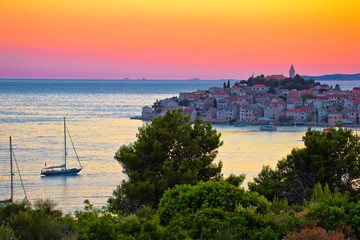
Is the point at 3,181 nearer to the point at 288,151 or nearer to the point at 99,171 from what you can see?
the point at 99,171

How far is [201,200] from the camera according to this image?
491cm

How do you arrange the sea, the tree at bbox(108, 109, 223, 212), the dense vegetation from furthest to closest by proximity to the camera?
1. the sea
2. the tree at bbox(108, 109, 223, 212)
3. the dense vegetation

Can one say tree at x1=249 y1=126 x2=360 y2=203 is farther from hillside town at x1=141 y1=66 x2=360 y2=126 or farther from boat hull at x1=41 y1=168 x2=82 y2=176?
hillside town at x1=141 y1=66 x2=360 y2=126

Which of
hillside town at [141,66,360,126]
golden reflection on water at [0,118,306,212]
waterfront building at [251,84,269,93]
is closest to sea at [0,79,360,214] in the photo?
golden reflection on water at [0,118,306,212]

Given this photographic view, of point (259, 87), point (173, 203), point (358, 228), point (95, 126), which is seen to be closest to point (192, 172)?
point (173, 203)

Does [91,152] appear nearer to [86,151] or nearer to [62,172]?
[86,151]

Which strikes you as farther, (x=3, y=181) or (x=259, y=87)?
(x=259, y=87)

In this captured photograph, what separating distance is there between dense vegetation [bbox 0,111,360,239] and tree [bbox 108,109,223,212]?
18 mm

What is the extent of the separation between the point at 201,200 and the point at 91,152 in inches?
837

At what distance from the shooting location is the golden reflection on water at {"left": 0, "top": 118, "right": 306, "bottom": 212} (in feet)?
56.6

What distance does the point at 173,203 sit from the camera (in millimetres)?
5004

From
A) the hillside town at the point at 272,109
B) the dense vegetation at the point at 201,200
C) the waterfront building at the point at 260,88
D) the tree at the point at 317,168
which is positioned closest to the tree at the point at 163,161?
the dense vegetation at the point at 201,200

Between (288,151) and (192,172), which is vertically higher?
(192,172)

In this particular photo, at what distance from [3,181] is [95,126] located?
19493mm
